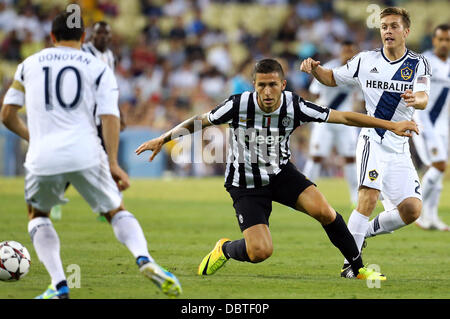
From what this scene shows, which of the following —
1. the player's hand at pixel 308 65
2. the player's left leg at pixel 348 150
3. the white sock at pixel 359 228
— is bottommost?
the white sock at pixel 359 228

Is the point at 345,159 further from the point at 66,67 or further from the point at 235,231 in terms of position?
the point at 66,67

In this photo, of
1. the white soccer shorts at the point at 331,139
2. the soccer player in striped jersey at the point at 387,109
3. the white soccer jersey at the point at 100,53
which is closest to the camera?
the soccer player in striped jersey at the point at 387,109

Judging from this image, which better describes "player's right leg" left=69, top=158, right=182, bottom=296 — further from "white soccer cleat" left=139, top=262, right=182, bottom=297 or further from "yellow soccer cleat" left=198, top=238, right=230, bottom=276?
"yellow soccer cleat" left=198, top=238, right=230, bottom=276

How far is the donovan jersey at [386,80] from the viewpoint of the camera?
7.68m

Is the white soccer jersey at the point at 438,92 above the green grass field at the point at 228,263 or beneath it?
above

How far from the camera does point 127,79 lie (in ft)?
77.1

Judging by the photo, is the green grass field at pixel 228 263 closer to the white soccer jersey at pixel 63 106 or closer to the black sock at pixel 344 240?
the black sock at pixel 344 240

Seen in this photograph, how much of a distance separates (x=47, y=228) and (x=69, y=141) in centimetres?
71

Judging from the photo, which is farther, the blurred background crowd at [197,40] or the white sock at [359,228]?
the blurred background crowd at [197,40]

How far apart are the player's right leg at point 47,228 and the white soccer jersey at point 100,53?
16.3 ft

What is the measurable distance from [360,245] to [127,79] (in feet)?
54.9

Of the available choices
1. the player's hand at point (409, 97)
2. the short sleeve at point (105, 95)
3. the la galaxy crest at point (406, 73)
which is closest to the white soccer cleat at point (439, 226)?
the la galaxy crest at point (406, 73)

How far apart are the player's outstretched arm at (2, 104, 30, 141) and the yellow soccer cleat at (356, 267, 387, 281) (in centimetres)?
312
